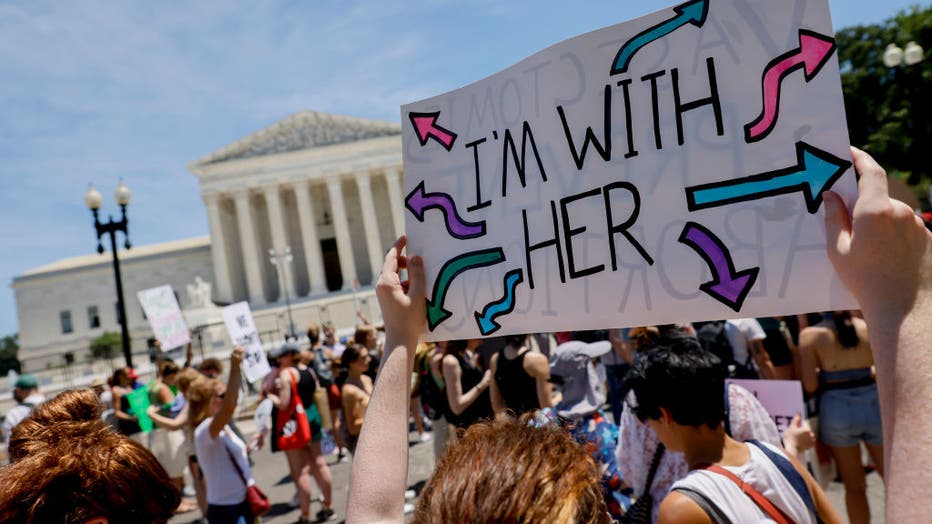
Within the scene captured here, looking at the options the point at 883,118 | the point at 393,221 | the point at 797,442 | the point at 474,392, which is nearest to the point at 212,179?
the point at 393,221

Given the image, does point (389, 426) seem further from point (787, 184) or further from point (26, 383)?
point (26, 383)

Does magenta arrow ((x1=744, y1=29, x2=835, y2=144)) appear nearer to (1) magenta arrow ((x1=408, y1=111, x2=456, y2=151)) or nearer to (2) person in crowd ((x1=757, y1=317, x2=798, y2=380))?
(1) magenta arrow ((x1=408, y1=111, x2=456, y2=151))

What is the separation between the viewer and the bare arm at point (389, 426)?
4.49 ft

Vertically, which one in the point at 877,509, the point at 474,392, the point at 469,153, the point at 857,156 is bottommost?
the point at 877,509

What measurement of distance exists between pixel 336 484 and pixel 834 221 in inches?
311

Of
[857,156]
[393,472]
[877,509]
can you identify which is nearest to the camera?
[857,156]

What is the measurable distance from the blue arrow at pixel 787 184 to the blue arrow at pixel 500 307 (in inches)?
18.7

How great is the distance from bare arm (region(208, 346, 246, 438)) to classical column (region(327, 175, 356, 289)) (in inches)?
1741

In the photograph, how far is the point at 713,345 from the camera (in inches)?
227

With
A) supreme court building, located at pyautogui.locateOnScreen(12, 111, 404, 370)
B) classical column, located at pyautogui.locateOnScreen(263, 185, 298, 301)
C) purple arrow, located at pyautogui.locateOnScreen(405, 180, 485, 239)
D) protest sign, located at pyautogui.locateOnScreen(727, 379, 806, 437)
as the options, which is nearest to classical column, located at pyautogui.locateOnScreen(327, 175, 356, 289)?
supreme court building, located at pyautogui.locateOnScreen(12, 111, 404, 370)

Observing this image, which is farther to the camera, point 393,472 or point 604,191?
point 604,191

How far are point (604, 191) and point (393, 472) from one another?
81 centimetres

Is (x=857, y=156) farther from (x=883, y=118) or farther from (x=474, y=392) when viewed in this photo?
(x=883, y=118)

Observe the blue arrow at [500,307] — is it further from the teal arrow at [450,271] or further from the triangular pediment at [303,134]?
the triangular pediment at [303,134]
